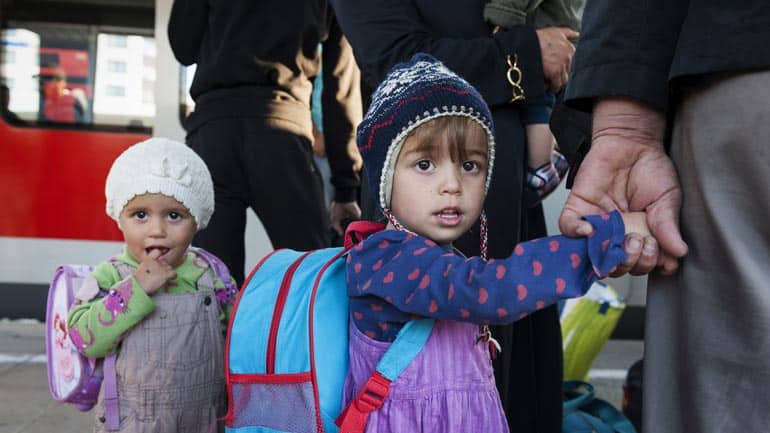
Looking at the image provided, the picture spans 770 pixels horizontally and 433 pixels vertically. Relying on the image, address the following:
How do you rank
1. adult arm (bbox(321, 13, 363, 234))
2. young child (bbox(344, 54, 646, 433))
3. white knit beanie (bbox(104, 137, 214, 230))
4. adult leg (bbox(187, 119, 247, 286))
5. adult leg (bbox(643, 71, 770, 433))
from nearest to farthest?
adult leg (bbox(643, 71, 770, 433))
young child (bbox(344, 54, 646, 433))
white knit beanie (bbox(104, 137, 214, 230))
adult leg (bbox(187, 119, 247, 286))
adult arm (bbox(321, 13, 363, 234))

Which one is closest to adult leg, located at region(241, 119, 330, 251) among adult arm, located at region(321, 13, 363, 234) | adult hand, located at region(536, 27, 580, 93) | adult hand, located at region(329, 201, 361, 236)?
adult arm, located at region(321, 13, 363, 234)

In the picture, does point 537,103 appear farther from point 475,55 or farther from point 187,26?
point 187,26

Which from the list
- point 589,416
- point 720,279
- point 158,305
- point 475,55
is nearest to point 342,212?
point 589,416

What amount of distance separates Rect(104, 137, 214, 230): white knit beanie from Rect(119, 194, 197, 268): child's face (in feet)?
0.07

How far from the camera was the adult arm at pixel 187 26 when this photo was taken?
10.1 feet

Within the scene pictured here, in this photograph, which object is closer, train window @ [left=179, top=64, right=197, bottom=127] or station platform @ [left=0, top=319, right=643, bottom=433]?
station platform @ [left=0, top=319, right=643, bottom=433]

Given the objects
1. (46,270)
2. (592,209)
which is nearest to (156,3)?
(46,270)

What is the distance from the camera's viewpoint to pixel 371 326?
166cm

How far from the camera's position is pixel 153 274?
2197 millimetres

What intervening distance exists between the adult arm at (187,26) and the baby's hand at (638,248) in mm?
2124

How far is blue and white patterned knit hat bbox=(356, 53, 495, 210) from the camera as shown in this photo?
166 cm

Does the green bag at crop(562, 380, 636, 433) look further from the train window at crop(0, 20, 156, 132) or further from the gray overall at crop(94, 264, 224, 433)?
the train window at crop(0, 20, 156, 132)

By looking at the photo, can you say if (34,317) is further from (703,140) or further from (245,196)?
(703,140)

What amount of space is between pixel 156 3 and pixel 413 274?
433 centimetres
